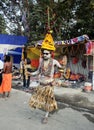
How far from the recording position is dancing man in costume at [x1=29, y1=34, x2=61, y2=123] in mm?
7062

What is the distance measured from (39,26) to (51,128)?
1582 cm

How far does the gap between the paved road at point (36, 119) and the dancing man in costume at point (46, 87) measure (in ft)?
1.12

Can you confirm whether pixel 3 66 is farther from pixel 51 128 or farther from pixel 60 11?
pixel 60 11

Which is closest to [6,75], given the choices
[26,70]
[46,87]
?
[26,70]

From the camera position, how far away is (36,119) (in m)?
7.28

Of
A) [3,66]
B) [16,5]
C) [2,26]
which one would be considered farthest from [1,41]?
[3,66]

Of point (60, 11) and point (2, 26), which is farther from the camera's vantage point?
point (2, 26)

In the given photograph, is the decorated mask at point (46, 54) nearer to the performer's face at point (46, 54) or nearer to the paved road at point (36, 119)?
the performer's face at point (46, 54)

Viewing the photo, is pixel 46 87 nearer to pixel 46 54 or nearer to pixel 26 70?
pixel 46 54

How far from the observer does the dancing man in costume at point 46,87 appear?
7.06 meters

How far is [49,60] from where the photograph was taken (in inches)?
285

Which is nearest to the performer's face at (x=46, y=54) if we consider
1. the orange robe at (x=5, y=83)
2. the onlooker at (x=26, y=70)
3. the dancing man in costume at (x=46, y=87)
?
the dancing man in costume at (x=46, y=87)

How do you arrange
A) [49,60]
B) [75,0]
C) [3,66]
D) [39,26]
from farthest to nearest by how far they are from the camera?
[39,26], [75,0], [3,66], [49,60]

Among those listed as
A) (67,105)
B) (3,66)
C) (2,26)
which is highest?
(2,26)
